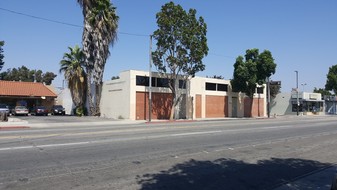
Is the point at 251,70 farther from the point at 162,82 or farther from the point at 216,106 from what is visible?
the point at 162,82

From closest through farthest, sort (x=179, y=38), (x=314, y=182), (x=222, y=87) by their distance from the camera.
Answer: (x=314, y=182)
(x=179, y=38)
(x=222, y=87)

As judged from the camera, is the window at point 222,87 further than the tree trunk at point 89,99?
Yes

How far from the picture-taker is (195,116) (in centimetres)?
4538

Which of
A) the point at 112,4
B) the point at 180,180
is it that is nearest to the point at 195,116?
the point at 112,4

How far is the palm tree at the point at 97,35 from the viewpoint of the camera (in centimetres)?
3906

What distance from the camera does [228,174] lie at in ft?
28.1

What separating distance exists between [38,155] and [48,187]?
3.71 meters

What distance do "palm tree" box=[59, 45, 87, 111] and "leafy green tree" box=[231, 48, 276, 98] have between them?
68.7 ft

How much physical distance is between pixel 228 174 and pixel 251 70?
41213mm

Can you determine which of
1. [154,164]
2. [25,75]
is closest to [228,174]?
[154,164]

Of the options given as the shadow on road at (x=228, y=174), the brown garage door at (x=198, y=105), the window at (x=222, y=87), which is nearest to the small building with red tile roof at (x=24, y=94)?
the brown garage door at (x=198, y=105)

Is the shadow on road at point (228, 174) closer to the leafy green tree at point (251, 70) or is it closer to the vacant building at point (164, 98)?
the vacant building at point (164, 98)

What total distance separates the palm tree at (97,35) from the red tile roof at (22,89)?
47.1 feet

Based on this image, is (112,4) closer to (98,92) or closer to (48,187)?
(98,92)
